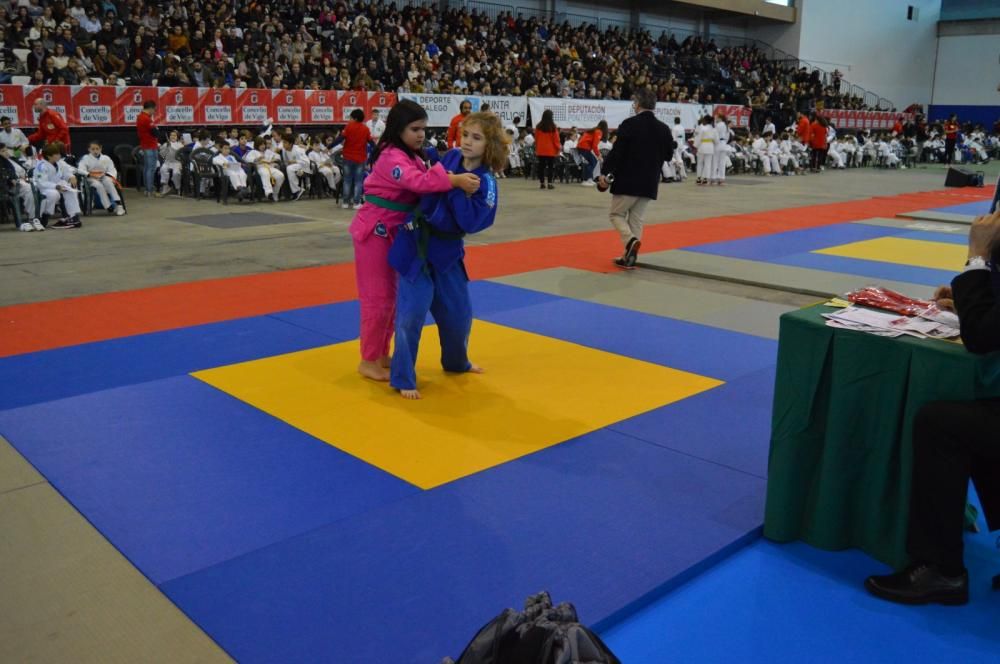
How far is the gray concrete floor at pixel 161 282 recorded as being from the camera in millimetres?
2840

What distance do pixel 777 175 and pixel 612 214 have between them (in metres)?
18.2

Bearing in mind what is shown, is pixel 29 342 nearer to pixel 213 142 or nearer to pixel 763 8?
pixel 213 142

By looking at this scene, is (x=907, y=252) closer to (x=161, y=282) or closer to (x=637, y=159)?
(x=637, y=159)

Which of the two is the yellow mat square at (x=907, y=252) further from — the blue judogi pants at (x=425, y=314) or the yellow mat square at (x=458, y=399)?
the blue judogi pants at (x=425, y=314)

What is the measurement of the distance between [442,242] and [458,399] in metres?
0.98

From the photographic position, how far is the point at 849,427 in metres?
3.40

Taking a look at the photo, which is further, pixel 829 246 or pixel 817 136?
pixel 817 136

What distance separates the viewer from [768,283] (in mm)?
8727

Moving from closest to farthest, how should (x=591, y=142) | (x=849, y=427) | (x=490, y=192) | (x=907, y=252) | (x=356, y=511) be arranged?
(x=849, y=427), (x=356, y=511), (x=490, y=192), (x=907, y=252), (x=591, y=142)

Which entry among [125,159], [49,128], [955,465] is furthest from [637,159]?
[125,159]

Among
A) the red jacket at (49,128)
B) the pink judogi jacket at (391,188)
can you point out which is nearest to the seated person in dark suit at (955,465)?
the pink judogi jacket at (391,188)

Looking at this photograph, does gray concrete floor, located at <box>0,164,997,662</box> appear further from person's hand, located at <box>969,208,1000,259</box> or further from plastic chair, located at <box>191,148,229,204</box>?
person's hand, located at <box>969,208,1000,259</box>

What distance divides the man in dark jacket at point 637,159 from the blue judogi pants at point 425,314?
4.20 metres


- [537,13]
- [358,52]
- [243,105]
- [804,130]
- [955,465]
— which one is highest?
[537,13]
